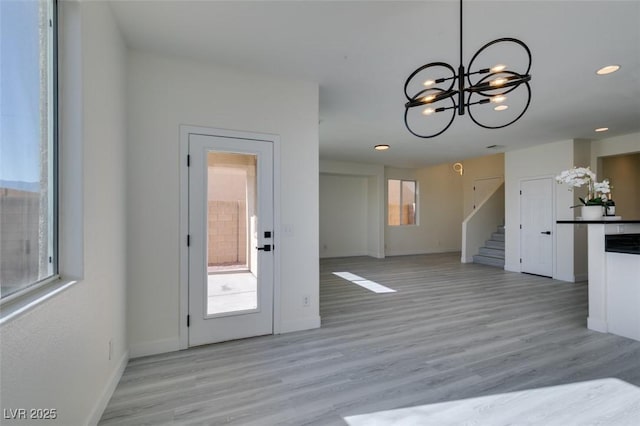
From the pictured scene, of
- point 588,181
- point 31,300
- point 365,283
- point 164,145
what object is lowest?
point 365,283

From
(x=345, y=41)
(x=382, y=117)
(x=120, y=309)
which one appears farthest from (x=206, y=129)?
(x=382, y=117)

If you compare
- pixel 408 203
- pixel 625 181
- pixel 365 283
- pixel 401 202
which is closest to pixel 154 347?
pixel 365 283

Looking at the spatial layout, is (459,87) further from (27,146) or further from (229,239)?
(229,239)

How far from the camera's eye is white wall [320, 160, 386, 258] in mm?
8883

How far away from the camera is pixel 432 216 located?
33.6 feet

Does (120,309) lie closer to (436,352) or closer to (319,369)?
(319,369)

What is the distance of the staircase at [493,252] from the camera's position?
778 cm

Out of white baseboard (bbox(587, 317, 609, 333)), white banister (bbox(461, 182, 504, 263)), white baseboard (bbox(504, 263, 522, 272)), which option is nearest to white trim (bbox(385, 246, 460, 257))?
white banister (bbox(461, 182, 504, 263))

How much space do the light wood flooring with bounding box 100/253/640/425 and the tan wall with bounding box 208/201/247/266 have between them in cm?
86

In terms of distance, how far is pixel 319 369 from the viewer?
2.58 metres

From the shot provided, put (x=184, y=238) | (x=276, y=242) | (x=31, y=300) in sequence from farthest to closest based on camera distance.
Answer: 1. (x=276, y=242)
2. (x=184, y=238)
3. (x=31, y=300)

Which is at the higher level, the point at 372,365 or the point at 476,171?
the point at 476,171

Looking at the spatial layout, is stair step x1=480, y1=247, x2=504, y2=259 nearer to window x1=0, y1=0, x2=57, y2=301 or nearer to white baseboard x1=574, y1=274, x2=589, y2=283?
white baseboard x1=574, y1=274, x2=589, y2=283

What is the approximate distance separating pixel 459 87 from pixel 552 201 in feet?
18.9
